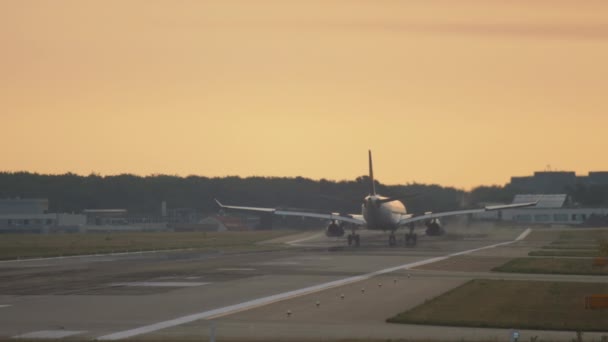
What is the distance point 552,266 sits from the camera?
61.3 m

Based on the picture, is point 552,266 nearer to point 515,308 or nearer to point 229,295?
point 515,308

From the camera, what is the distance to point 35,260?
72.9 meters

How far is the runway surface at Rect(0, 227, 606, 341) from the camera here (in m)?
31.4

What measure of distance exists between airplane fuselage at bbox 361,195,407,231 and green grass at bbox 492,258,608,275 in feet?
86.8

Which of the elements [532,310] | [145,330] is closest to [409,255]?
[532,310]

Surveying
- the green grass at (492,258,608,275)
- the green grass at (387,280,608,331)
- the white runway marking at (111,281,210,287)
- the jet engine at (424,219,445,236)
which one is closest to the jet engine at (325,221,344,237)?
the jet engine at (424,219,445,236)

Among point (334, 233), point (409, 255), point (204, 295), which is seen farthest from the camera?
point (334, 233)

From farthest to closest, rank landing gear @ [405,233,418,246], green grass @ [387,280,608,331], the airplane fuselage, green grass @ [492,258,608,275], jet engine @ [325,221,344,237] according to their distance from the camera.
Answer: jet engine @ [325,221,344,237]
landing gear @ [405,233,418,246]
the airplane fuselage
green grass @ [492,258,608,275]
green grass @ [387,280,608,331]

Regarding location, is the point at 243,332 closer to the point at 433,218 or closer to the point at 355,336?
the point at 355,336

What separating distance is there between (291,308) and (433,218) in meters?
73.2

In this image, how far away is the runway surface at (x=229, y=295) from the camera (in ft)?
103

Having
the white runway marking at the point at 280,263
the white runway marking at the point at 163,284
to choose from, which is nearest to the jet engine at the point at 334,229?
the white runway marking at the point at 280,263

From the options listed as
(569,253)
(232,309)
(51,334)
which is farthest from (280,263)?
(51,334)

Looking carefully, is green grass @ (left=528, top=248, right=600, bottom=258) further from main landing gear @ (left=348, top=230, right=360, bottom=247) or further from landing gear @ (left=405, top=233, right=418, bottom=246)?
main landing gear @ (left=348, top=230, right=360, bottom=247)
